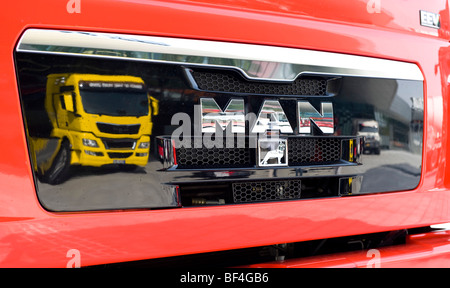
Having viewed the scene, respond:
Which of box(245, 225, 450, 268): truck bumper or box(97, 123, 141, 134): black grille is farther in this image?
box(245, 225, 450, 268): truck bumper

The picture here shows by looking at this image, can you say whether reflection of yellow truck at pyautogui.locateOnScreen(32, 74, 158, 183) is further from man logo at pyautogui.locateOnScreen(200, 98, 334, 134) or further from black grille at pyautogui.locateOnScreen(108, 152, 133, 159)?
man logo at pyautogui.locateOnScreen(200, 98, 334, 134)

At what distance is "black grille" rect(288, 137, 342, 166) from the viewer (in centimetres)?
137

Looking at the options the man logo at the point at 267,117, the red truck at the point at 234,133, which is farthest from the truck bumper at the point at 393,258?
the man logo at the point at 267,117

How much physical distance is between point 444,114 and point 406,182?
1.09 feet

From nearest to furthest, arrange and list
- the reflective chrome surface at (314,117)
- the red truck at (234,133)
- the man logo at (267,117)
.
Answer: the red truck at (234,133)
the man logo at (267,117)
the reflective chrome surface at (314,117)

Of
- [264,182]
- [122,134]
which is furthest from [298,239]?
[122,134]

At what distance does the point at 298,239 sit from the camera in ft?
4.49

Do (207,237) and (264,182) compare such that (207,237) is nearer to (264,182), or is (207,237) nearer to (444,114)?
(264,182)

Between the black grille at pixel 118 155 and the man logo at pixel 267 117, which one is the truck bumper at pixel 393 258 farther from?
the black grille at pixel 118 155

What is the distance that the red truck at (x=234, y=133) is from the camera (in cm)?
104

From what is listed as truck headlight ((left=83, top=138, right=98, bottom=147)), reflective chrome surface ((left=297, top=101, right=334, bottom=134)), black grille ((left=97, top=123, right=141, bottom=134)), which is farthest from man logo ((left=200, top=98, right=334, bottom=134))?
truck headlight ((left=83, top=138, right=98, bottom=147))

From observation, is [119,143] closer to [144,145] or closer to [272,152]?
[144,145]

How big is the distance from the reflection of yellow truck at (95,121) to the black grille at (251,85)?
0.18 metres

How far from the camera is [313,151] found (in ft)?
4.62
